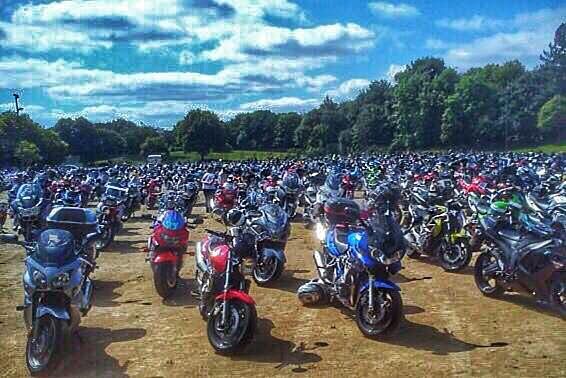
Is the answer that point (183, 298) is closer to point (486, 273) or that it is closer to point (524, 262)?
point (486, 273)

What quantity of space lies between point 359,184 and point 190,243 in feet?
42.8

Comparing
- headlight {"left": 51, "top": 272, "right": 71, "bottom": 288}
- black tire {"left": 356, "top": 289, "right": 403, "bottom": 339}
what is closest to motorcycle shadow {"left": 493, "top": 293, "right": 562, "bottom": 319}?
black tire {"left": 356, "top": 289, "right": 403, "bottom": 339}

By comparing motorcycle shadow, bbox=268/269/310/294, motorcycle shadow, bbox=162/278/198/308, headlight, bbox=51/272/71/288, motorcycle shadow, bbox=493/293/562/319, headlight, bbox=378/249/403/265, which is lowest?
motorcycle shadow, bbox=162/278/198/308

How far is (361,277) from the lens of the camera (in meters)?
6.36

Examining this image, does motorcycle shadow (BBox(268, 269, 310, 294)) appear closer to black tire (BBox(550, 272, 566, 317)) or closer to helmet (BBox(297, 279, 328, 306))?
helmet (BBox(297, 279, 328, 306))

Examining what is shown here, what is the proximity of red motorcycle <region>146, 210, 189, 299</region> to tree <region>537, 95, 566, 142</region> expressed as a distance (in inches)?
2386

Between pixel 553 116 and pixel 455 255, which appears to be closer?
pixel 455 255

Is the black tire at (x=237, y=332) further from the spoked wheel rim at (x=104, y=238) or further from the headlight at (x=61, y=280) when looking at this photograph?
the spoked wheel rim at (x=104, y=238)

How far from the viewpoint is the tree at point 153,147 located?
8094 cm

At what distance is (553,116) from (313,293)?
60.4 m

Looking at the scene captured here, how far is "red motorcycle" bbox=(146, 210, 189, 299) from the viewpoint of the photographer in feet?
24.8

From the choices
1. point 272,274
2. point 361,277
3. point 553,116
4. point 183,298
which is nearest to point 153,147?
point 553,116

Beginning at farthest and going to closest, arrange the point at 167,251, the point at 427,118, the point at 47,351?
the point at 427,118 → the point at 167,251 → the point at 47,351

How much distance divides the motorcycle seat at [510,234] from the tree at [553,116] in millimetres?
59155
